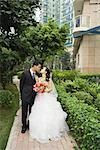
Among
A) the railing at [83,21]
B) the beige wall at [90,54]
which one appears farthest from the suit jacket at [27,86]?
the railing at [83,21]

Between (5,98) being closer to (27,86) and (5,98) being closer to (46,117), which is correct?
(27,86)

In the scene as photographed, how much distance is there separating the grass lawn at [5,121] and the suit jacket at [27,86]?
93 cm

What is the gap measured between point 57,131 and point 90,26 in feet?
63.1

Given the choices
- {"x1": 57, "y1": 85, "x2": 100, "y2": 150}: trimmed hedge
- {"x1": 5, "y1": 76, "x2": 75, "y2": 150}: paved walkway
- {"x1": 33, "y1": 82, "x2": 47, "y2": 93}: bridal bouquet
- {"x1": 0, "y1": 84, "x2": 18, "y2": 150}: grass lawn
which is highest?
{"x1": 33, "y1": 82, "x2": 47, "y2": 93}: bridal bouquet

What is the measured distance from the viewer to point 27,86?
8.98 metres

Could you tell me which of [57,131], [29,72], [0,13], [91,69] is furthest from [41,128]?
[91,69]

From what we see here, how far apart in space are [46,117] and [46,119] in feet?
0.22

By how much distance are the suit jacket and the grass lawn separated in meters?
0.93

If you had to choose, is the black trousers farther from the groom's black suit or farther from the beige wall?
the beige wall

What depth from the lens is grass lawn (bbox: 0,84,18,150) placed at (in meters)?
8.18

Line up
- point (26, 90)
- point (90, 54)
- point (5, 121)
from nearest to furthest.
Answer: point (26, 90)
point (5, 121)
point (90, 54)

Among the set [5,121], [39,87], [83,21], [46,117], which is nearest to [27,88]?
[39,87]

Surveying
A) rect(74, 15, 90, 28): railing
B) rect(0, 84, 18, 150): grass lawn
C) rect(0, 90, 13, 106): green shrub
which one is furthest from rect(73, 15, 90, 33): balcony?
rect(0, 90, 13, 106): green shrub

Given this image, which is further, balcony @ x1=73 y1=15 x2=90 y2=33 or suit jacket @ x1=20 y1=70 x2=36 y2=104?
balcony @ x1=73 y1=15 x2=90 y2=33
